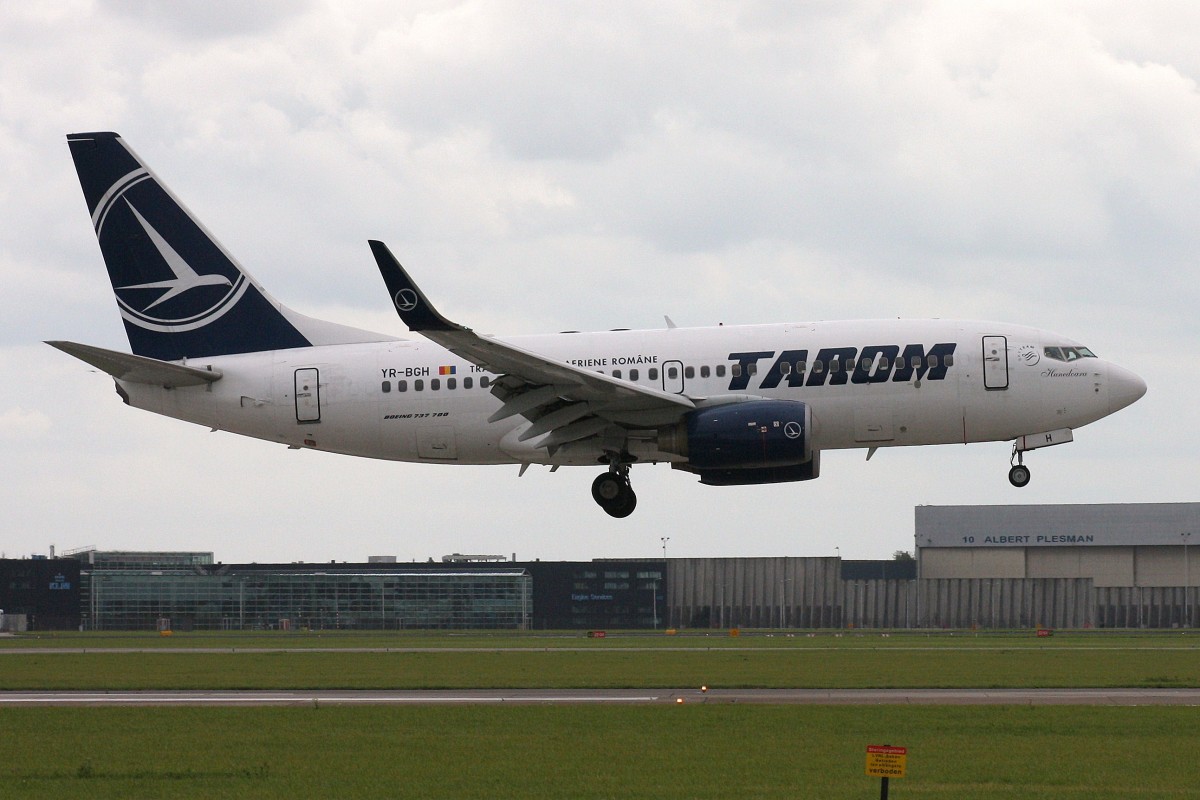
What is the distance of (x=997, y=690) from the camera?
40844mm

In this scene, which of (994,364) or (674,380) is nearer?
(994,364)

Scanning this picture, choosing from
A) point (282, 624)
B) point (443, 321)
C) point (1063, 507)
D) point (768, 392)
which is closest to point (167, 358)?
point (443, 321)

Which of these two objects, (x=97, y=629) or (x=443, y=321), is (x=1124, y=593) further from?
(x=443, y=321)

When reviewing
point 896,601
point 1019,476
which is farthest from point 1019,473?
point 896,601

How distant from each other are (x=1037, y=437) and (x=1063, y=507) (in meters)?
115

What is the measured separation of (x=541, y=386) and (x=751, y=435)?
18.8 ft

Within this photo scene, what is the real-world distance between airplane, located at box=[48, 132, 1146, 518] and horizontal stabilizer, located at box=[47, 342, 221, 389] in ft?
0.20

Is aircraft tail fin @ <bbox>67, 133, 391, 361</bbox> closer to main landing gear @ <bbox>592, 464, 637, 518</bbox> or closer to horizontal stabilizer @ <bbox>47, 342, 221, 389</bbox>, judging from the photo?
horizontal stabilizer @ <bbox>47, 342, 221, 389</bbox>

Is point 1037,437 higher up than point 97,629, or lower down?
higher up

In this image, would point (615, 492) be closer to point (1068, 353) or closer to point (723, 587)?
point (1068, 353)

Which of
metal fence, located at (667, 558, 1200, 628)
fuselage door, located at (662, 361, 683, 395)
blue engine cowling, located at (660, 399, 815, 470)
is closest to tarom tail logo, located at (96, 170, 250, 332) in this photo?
fuselage door, located at (662, 361, 683, 395)

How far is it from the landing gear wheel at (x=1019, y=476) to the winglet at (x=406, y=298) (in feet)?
54.0

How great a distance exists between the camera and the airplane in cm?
4147

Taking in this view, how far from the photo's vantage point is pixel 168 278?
4819cm
